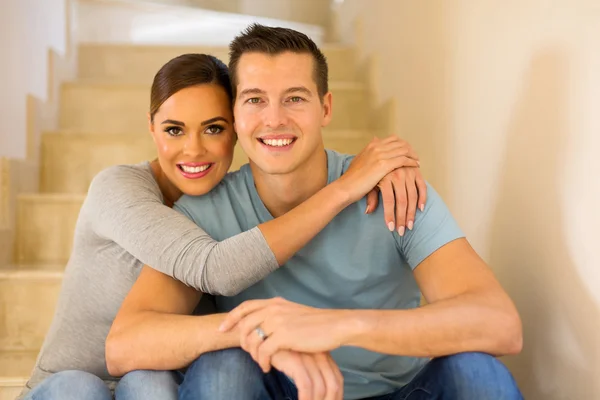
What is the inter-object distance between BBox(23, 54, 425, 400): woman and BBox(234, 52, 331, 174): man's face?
99 mm

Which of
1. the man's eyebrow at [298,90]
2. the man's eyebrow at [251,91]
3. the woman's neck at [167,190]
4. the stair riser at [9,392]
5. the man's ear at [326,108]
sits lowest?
the stair riser at [9,392]

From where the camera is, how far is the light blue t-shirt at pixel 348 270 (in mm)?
1341

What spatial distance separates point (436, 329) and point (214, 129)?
2.29 ft

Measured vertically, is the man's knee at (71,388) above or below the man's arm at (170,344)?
below

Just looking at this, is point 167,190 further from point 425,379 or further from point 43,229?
point 43,229

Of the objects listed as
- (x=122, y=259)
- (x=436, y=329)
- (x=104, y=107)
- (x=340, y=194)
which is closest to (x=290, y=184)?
(x=340, y=194)

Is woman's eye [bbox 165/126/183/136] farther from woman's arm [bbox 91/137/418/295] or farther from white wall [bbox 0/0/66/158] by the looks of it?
white wall [bbox 0/0/66/158]

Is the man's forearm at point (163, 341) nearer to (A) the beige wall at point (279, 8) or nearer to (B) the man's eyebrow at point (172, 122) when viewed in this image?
(B) the man's eyebrow at point (172, 122)

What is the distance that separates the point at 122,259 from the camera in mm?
1391

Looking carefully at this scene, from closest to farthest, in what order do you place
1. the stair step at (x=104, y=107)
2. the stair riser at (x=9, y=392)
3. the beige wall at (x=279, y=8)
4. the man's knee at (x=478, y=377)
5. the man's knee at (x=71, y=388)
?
the man's knee at (x=478, y=377) → the man's knee at (x=71, y=388) → the stair riser at (x=9, y=392) → the stair step at (x=104, y=107) → the beige wall at (x=279, y=8)

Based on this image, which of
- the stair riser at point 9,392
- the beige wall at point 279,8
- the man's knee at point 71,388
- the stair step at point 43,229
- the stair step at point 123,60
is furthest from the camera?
the beige wall at point 279,8

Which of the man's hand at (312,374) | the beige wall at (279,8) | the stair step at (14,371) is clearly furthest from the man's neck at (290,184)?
the beige wall at (279,8)

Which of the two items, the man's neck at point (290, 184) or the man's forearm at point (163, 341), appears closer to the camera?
the man's forearm at point (163, 341)

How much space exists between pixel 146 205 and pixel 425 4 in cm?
129
